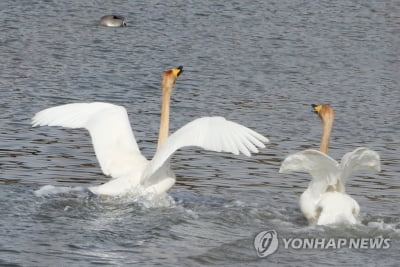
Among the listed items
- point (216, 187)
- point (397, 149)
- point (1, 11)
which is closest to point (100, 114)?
point (216, 187)

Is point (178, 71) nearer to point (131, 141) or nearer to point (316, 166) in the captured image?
point (131, 141)

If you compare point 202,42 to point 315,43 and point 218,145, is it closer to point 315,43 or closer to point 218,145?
point 315,43

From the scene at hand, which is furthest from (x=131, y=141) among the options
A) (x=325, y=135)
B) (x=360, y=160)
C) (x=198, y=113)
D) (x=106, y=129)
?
(x=198, y=113)

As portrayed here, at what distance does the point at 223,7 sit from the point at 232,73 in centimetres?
711

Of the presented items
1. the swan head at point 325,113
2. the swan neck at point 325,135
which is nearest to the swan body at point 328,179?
the swan neck at point 325,135

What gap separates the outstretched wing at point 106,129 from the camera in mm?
11023

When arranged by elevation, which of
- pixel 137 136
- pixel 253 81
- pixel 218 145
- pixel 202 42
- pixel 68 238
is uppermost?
pixel 202 42

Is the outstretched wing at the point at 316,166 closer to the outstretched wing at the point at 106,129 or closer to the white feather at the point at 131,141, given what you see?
the white feather at the point at 131,141

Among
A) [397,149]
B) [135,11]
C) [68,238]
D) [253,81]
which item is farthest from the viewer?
[135,11]

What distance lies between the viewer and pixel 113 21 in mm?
22547

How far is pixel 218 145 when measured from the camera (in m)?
9.95

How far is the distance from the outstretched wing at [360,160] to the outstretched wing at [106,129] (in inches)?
80.9

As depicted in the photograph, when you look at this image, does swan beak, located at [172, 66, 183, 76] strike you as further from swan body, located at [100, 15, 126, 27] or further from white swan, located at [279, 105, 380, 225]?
swan body, located at [100, 15, 126, 27]

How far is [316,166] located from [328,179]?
20 cm
